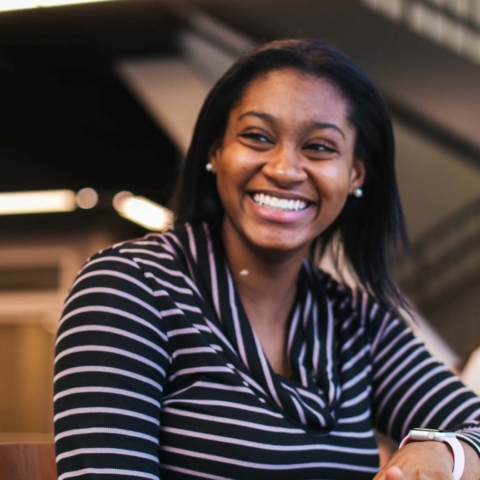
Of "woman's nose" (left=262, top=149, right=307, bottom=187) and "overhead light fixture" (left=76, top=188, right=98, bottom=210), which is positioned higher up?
"woman's nose" (left=262, top=149, right=307, bottom=187)

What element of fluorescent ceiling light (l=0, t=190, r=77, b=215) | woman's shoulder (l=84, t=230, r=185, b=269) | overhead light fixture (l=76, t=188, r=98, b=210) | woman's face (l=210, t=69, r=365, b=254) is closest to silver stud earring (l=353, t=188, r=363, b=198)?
woman's face (l=210, t=69, r=365, b=254)

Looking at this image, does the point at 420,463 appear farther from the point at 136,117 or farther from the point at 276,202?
the point at 136,117

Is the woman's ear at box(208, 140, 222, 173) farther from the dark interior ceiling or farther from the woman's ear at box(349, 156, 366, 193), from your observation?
the dark interior ceiling

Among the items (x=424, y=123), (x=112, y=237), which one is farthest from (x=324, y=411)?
(x=112, y=237)

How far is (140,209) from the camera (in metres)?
6.08

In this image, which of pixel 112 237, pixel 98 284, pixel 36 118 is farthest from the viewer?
pixel 112 237

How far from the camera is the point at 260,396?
114cm

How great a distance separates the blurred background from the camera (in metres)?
4.32

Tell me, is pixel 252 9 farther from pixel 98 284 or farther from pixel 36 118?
pixel 98 284

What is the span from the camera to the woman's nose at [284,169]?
3.98ft

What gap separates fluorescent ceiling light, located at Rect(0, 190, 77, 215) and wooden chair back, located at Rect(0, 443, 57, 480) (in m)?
5.08

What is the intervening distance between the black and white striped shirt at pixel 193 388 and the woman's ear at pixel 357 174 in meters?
0.26

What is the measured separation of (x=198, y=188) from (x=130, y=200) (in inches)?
183

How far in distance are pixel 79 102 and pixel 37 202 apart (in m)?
1.49
